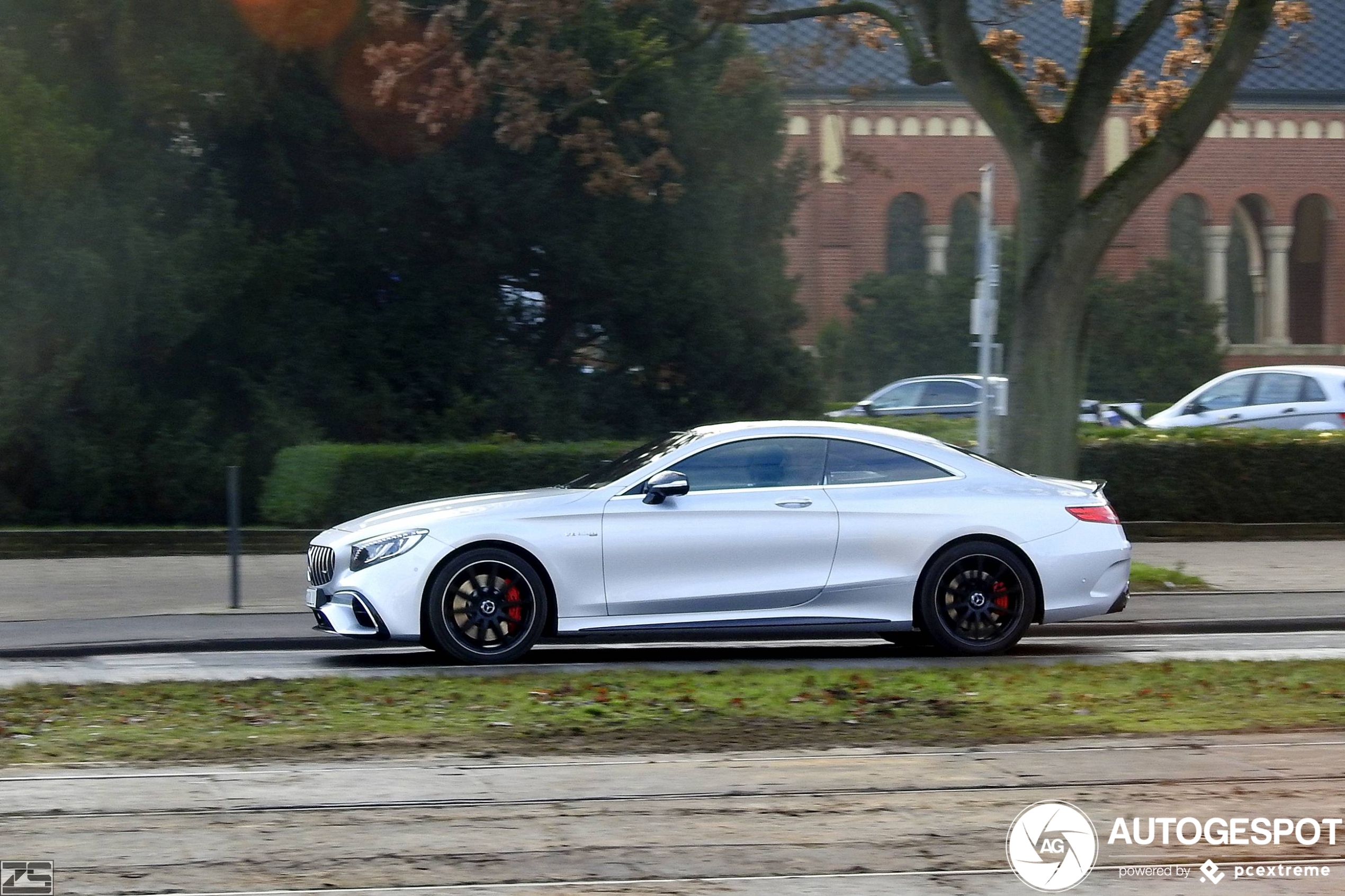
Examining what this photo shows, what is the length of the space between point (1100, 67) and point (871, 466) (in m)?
5.21

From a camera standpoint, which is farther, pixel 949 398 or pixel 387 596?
pixel 949 398

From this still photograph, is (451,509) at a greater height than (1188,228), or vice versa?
(1188,228)

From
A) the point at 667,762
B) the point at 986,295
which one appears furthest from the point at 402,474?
the point at 667,762

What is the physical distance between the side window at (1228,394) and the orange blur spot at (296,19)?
11.8 meters

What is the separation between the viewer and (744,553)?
937 cm

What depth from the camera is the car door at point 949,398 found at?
1008 inches

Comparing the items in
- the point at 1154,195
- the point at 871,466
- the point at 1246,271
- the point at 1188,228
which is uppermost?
the point at 1154,195

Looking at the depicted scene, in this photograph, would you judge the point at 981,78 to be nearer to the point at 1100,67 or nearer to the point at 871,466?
the point at 1100,67

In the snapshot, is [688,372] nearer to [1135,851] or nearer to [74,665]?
[74,665]

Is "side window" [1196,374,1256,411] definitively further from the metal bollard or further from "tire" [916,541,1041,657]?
the metal bollard

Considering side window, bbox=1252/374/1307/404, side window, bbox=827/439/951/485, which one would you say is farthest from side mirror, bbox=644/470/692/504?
side window, bbox=1252/374/1307/404

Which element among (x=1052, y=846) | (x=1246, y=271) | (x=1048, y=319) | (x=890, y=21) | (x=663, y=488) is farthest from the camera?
(x=1246, y=271)

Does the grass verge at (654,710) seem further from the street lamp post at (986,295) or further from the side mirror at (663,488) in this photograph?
the street lamp post at (986,295)

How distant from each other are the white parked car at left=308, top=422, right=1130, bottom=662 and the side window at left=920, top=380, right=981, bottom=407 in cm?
1608
